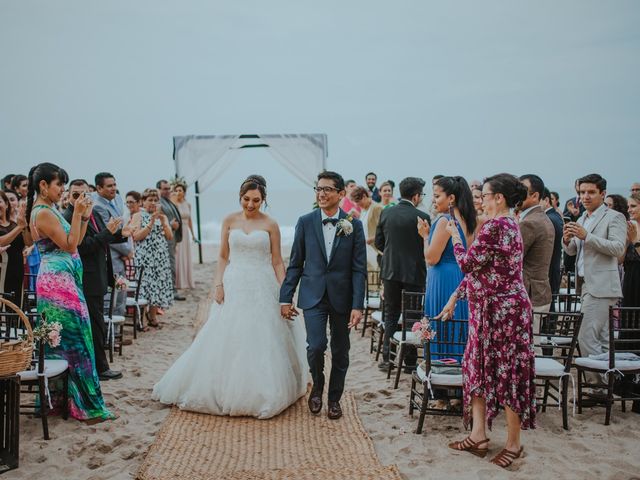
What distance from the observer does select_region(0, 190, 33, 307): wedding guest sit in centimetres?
637

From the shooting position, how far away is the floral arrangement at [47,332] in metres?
4.27

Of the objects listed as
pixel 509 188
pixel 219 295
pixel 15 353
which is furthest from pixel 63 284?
pixel 509 188

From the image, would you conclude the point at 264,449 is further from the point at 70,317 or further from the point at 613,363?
→ the point at 613,363

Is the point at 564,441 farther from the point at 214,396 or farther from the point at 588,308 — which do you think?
the point at 214,396

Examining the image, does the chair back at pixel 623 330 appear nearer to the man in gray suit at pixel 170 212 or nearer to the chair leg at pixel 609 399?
the chair leg at pixel 609 399

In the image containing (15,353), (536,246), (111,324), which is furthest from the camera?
(111,324)

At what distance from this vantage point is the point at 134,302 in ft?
25.8

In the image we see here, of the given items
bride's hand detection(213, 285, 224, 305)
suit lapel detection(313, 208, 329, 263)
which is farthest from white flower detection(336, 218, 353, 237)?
bride's hand detection(213, 285, 224, 305)

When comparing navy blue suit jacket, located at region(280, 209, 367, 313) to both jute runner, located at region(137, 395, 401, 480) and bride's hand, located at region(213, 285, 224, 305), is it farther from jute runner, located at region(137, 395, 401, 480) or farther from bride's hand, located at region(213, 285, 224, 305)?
jute runner, located at region(137, 395, 401, 480)

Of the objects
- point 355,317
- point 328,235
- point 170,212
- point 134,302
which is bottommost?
point 134,302

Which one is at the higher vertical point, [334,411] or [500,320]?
[500,320]

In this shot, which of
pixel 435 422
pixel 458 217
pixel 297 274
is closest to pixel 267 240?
pixel 297 274

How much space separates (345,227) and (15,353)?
256 cm

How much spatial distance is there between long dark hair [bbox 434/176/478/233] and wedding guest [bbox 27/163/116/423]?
2861 millimetres
